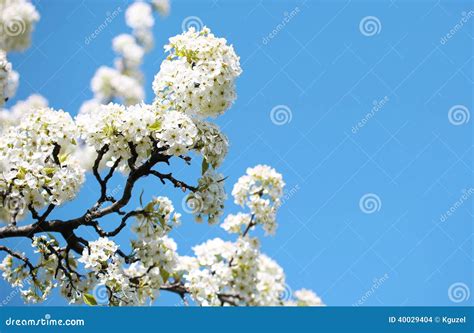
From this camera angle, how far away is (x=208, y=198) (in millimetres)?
5859

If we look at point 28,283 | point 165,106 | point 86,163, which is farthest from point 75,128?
point 86,163

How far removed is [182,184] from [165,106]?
0.74 meters

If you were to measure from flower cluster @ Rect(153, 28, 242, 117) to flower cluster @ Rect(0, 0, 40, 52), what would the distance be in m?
3.41

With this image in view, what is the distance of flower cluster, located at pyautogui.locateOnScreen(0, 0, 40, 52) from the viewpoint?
830 centimetres

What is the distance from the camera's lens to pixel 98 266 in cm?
553

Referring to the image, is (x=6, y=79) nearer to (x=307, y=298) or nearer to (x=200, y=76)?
(x=200, y=76)

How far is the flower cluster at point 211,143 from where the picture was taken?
554 cm

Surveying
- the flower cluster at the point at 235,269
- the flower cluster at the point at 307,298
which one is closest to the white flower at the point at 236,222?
the flower cluster at the point at 235,269

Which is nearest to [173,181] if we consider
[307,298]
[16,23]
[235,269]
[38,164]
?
[38,164]

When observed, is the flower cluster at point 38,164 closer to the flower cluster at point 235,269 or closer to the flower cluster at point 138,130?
the flower cluster at point 138,130

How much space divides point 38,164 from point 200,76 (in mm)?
1613

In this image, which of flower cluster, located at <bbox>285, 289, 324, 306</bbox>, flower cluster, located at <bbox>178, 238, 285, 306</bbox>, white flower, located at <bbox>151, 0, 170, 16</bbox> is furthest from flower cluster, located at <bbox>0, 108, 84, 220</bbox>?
flower cluster, located at <bbox>285, 289, 324, 306</bbox>

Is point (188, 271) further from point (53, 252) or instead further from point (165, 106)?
point (165, 106)

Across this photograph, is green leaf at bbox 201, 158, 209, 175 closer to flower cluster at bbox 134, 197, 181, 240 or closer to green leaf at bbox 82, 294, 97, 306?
flower cluster at bbox 134, 197, 181, 240
